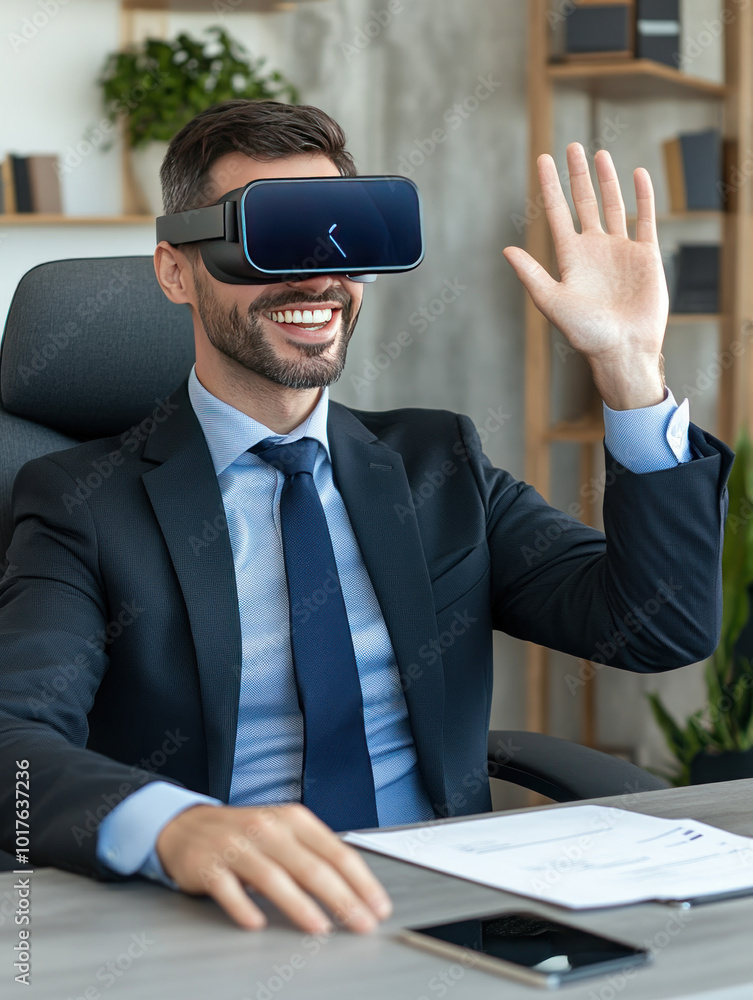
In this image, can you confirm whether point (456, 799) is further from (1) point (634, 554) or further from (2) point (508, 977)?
(2) point (508, 977)

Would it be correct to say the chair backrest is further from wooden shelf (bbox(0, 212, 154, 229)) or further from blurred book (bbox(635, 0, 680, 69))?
blurred book (bbox(635, 0, 680, 69))

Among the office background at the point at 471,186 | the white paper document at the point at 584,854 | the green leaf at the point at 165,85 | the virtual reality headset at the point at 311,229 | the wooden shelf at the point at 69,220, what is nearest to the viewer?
the white paper document at the point at 584,854

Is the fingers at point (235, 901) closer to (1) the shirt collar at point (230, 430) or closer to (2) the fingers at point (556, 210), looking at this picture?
(1) the shirt collar at point (230, 430)

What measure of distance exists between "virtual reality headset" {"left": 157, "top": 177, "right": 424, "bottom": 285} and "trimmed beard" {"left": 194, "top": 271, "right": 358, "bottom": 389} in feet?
0.39

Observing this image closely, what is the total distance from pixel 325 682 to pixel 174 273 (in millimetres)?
560

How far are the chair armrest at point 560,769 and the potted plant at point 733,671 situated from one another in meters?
1.20

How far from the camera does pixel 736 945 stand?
0.69 meters

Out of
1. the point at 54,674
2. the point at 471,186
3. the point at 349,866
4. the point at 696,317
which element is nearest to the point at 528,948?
the point at 349,866

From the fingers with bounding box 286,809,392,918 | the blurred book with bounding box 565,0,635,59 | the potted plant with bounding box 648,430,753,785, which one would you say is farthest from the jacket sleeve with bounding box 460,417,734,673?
the blurred book with bounding box 565,0,635,59

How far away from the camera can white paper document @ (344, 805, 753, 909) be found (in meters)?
0.77

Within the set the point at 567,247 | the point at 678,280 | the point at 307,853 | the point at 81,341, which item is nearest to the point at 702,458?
the point at 567,247

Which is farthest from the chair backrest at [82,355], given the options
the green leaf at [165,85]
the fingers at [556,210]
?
the green leaf at [165,85]

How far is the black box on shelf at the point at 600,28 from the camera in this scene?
262cm

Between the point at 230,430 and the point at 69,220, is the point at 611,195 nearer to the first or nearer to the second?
the point at 230,430
